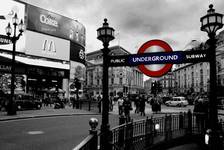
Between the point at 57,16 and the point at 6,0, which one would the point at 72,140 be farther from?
the point at 57,16

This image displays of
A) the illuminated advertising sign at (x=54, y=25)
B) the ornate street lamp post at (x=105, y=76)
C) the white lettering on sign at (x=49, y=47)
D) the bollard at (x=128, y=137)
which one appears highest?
the illuminated advertising sign at (x=54, y=25)

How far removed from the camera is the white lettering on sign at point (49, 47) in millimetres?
48688

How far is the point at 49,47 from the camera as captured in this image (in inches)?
1965

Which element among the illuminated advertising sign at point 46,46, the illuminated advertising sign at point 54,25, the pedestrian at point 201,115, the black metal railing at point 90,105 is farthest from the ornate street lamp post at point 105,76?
the illuminated advertising sign at point 54,25

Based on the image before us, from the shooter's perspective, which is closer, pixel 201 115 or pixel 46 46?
pixel 201 115

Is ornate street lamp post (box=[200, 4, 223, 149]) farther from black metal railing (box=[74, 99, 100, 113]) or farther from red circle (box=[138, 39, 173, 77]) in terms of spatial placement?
black metal railing (box=[74, 99, 100, 113])

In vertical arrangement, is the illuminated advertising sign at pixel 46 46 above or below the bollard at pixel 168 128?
above

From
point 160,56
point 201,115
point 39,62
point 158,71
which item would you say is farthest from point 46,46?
point 158,71

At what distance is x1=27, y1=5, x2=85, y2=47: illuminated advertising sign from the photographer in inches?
1832

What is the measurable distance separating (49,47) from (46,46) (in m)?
0.89

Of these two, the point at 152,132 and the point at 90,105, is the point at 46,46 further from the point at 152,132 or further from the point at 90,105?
the point at 152,132

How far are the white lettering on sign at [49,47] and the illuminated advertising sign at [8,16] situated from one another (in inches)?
219

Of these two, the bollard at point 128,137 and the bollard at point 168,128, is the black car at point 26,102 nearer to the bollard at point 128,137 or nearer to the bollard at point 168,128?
the bollard at point 168,128

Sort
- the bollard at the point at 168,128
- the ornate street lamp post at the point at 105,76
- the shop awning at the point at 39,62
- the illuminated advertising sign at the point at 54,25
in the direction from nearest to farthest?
the ornate street lamp post at the point at 105,76 < the bollard at the point at 168,128 < the shop awning at the point at 39,62 < the illuminated advertising sign at the point at 54,25
